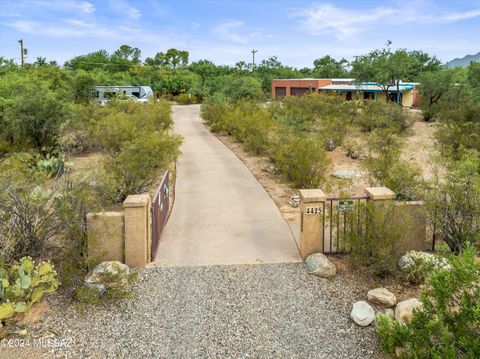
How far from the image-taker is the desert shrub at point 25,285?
5.94 meters

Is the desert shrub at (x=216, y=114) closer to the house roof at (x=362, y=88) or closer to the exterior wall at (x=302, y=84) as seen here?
the house roof at (x=362, y=88)

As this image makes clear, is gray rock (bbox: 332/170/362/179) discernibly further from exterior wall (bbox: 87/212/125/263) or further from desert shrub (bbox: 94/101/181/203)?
exterior wall (bbox: 87/212/125/263)

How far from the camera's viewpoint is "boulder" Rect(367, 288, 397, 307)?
638 centimetres

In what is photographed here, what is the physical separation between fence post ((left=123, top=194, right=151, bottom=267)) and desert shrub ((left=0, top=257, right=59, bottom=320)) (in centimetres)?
148

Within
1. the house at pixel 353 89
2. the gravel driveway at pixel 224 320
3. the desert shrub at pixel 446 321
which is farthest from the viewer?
the house at pixel 353 89

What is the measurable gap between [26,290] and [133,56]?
105271 millimetres

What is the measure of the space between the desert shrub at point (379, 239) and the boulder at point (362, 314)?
3.64 ft

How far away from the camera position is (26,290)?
6.21 m

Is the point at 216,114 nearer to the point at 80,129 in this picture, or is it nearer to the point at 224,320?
the point at 80,129

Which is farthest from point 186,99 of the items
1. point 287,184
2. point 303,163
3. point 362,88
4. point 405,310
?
point 405,310

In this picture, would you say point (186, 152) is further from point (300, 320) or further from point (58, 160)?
point (300, 320)

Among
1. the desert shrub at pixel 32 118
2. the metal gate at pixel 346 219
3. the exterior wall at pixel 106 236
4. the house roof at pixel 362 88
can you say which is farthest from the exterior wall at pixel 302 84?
the exterior wall at pixel 106 236

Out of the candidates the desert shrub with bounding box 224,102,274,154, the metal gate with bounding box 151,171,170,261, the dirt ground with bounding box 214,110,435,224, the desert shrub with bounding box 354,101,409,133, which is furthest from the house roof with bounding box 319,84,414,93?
the metal gate with bounding box 151,171,170,261

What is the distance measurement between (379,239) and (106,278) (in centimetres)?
402
